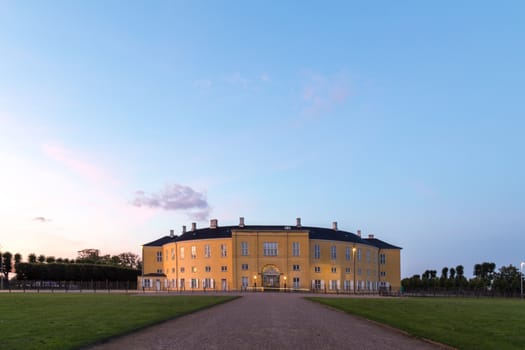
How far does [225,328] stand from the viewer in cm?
1825

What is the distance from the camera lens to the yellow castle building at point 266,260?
267ft

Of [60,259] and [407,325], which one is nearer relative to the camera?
[407,325]

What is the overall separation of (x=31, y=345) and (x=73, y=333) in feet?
8.51

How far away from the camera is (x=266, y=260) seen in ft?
269

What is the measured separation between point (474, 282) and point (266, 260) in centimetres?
4460

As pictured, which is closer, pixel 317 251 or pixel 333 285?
pixel 333 285

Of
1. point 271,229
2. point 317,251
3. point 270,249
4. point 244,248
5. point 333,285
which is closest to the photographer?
point 244,248

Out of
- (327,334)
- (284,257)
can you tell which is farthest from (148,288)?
(327,334)

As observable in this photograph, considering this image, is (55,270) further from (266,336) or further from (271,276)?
(266,336)

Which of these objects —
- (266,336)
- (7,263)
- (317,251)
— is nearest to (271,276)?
(317,251)

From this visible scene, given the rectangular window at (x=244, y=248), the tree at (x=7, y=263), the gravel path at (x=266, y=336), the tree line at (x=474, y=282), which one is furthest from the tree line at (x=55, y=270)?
the gravel path at (x=266, y=336)

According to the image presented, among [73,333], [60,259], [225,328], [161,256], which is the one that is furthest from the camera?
[60,259]

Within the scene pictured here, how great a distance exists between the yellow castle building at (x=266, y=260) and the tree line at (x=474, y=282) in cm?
1246

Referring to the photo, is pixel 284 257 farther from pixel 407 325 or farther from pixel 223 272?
pixel 407 325
